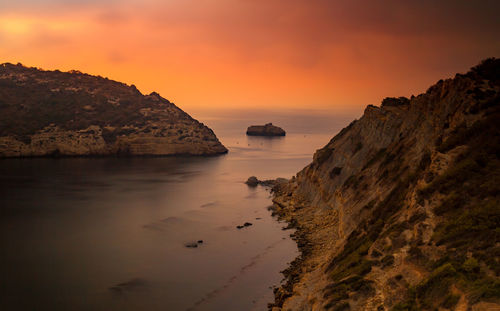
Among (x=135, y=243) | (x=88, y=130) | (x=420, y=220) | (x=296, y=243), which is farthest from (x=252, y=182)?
(x=88, y=130)

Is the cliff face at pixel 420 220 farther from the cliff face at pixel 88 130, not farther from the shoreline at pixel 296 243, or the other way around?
the cliff face at pixel 88 130

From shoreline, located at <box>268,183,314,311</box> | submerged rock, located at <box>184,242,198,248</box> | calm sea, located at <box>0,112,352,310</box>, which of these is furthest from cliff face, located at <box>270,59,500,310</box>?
submerged rock, located at <box>184,242,198,248</box>

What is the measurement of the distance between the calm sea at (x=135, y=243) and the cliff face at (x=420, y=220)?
6.41 meters

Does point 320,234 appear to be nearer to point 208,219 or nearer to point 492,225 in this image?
point 208,219

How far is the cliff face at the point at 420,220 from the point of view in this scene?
1010 inches

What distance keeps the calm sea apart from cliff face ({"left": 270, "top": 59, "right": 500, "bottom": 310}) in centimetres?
641

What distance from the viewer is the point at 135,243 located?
61.2 meters

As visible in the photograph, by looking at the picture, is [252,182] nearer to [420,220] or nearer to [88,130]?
[420,220]

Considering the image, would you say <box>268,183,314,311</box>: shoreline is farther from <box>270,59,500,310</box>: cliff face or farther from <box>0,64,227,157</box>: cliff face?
<box>0,64,227,157</box>: cliff face

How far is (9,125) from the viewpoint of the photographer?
530 ft

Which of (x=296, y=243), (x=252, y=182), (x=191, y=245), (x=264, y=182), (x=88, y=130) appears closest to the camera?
(x=296, y=243)

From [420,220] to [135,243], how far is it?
1589 inches

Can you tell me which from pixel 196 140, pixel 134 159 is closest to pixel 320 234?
pixel 134 159

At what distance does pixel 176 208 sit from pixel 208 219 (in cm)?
1089
